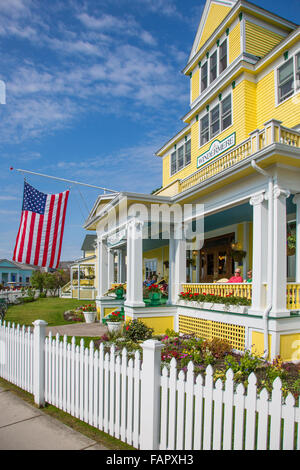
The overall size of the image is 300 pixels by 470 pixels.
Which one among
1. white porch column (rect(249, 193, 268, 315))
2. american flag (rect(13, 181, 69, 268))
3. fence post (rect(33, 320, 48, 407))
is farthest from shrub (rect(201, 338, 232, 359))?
american flag (rect(13, 181, 69, 268))

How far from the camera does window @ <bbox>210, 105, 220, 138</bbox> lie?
13.2 m

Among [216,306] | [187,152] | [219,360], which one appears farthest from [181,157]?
[219,360]

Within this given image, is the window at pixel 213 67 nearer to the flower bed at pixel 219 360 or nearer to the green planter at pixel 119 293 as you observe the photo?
the green planter at pixel 119 293

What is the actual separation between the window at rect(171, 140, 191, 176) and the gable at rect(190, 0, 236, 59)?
4.07 meters

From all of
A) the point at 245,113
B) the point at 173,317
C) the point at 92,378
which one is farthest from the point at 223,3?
the point at 92,378

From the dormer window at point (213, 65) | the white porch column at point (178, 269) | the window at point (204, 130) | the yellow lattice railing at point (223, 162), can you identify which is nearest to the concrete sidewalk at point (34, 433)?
the white porch column at point (178, 269)

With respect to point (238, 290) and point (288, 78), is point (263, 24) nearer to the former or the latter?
point (288, 78)

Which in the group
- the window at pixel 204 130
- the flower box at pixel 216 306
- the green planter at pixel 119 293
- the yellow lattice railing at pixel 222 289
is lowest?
the green planter at pixel 119 293

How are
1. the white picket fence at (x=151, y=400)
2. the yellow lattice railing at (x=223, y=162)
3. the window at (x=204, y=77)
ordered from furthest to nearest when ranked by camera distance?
1. the window at (x=204, y=77)
2. the yellow lattice railing at (x=223, y=162)
3. the white picket fence at (x=151, y=400)

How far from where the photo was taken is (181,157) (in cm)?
1639

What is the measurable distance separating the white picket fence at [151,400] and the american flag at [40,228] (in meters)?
4.16

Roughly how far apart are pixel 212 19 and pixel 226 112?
4795 mm

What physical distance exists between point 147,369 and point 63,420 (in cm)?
188

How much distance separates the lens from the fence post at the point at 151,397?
10.9 ft
